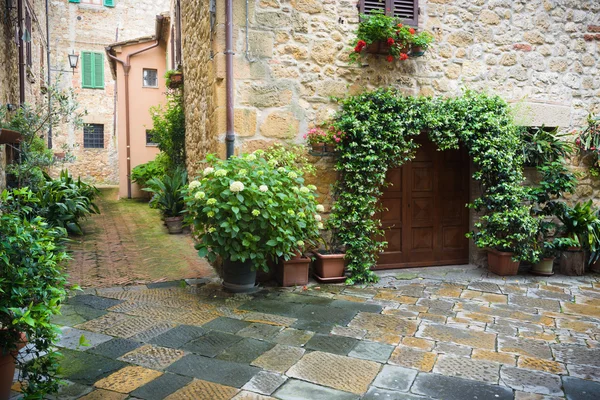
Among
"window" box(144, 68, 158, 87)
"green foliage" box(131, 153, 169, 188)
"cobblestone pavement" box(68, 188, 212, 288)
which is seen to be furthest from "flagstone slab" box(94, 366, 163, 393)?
"window" box(144, 68, 158, 87)

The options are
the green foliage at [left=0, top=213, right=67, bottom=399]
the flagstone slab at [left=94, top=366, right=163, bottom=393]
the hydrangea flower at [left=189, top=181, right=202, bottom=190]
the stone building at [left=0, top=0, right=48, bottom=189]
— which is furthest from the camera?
the stone building at [left=0, top=0, right=48, bottom=189]

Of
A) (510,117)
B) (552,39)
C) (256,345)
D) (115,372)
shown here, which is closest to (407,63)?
(510,117)

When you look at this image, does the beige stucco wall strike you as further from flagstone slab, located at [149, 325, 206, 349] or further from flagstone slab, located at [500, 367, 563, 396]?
flagstone slab, located at [500, 367, 563, 396]

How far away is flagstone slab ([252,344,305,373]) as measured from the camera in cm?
311

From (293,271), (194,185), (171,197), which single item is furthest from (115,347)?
(171,197)

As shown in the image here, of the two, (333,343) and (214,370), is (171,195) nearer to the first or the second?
(333,343)

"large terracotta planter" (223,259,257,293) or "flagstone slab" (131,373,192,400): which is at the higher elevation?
"large terracotta planter" (223,259,257,293)

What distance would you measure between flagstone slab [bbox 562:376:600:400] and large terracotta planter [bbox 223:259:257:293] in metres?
2.87

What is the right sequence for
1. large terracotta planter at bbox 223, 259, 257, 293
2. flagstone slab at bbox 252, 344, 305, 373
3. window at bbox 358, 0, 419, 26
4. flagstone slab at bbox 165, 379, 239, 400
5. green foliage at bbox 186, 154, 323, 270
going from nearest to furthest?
1. flagstone slab at bbox 165, 379, 239, 400
2. flagstone slab at bbox 252, 344, 305, 373
3. green foliage at bbox 186, 154, 323, 270
4. large terracotta planter at bbox 223, 259, 257, 293
5. window at bbox 358, 0, 419, 26

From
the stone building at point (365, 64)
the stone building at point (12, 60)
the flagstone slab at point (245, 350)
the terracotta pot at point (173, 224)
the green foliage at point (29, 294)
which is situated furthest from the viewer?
the terracotta pot at point (173, 224)

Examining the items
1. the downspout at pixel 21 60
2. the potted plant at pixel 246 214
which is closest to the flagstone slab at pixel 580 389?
the potted plant at pixel 246 214

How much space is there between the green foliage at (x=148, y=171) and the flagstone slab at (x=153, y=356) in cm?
821

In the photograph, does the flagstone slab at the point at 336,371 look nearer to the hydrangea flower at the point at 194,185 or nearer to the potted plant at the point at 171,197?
the hydrangea flower at the point at 194,185

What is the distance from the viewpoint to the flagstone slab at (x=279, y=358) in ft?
10.2
